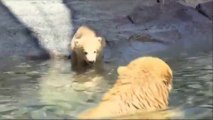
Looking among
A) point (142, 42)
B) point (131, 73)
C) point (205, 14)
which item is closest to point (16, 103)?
point (131, 73)

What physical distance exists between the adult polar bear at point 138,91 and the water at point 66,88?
0.39 m

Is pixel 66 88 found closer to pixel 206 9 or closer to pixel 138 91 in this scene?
pixel 138 91

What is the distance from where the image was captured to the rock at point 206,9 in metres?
13.8

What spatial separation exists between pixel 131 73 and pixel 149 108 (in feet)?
1.25

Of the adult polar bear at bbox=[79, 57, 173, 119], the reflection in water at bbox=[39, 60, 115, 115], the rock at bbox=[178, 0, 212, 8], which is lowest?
the reflection in water at bbox=[39, 60, 115, 115]

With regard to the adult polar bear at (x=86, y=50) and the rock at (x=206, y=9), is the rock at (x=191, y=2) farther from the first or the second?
the adult polar bear at (x=86, y=50)

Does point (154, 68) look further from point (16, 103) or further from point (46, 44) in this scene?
point (46, 44)

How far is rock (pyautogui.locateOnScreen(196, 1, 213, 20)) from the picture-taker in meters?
13.8

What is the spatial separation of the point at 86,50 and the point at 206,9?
12.5 feet

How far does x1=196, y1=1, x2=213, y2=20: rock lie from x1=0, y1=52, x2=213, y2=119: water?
2307 mm

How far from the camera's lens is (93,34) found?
11.6 metres

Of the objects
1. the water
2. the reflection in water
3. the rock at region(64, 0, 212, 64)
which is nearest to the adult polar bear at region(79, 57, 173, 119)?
the water

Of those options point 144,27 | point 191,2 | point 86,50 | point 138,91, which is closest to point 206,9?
point 191,2

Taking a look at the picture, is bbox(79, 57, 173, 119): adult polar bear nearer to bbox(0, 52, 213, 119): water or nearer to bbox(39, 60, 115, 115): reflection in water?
bbox(0, 52, 213, 119): water
